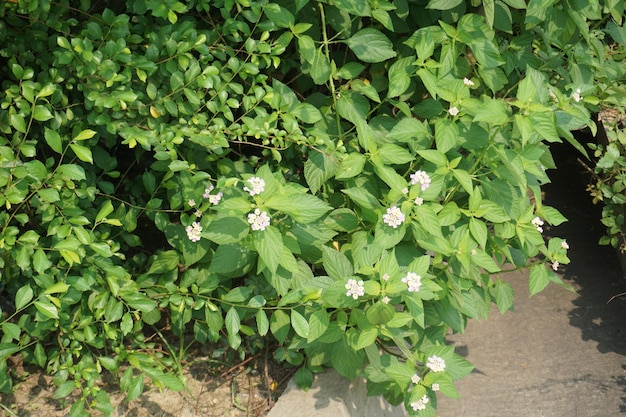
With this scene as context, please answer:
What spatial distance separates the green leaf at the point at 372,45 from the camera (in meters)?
2.27

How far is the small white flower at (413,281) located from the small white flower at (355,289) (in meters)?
0.13

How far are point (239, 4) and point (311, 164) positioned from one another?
0.57m

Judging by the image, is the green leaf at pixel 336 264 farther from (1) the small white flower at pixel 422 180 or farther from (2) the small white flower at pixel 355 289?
(1) the small white flower at pixel 422 180

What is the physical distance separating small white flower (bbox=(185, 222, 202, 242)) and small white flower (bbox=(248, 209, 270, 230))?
368 millimetres

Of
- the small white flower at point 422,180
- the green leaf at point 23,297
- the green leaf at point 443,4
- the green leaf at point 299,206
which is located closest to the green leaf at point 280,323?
the green leaf at point 299,206

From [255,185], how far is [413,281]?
1.81ft

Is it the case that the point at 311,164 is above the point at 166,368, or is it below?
above

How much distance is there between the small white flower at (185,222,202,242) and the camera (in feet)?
7.05

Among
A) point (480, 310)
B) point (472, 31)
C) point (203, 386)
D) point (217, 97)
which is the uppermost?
point (472, 31)

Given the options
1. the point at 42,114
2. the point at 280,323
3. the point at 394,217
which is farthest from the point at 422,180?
the point at 42,114

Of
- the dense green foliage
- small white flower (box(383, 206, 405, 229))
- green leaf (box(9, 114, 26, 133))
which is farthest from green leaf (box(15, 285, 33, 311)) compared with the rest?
small white flower (box(383, 206, 405, 229))

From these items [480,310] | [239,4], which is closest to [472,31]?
[239,4]

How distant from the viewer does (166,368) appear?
2557 mm

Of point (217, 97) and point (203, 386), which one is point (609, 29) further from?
point (203, 386)
